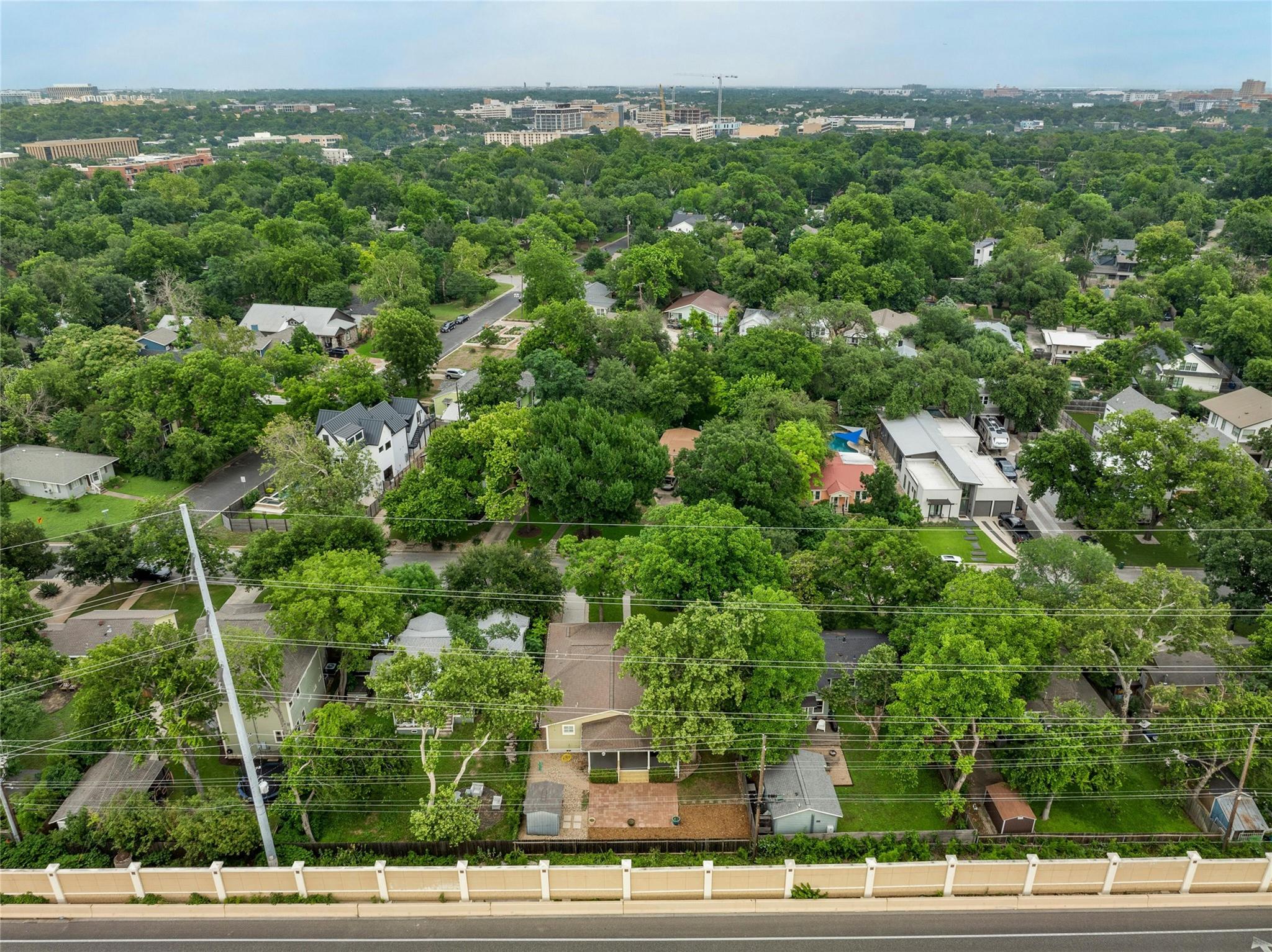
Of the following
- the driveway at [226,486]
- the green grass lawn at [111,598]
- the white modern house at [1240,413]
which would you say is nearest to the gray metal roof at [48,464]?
the driveway at [226,486]

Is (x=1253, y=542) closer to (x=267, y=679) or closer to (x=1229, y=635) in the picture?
(x=1229, y=635)

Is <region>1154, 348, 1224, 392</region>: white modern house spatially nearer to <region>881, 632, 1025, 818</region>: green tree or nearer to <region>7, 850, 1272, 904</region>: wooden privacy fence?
<region>881, 632, 1025, 818</region>: green tree

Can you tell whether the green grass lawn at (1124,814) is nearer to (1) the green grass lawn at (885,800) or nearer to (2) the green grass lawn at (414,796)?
(1) the green grass lawn at (885,800)

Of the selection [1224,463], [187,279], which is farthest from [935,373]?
[187,279]

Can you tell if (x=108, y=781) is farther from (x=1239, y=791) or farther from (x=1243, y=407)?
(x=1243, y=407)

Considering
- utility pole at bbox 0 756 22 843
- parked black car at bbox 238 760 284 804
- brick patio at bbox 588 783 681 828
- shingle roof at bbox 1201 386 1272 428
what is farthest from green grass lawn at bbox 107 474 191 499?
shingle roof at bbox 1201 386 1272 428
